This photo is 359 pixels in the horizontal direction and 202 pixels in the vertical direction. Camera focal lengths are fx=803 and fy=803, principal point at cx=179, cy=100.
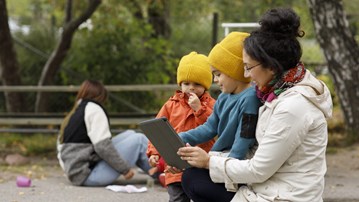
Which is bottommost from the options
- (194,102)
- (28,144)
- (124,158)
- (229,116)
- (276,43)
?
(28,144)

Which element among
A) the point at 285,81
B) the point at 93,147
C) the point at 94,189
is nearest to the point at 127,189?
the point at 94,189

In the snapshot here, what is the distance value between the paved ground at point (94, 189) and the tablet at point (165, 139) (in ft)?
9.17

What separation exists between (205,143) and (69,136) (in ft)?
10.6

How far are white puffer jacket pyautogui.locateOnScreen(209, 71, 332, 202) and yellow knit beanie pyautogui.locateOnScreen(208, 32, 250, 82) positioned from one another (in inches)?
21.5

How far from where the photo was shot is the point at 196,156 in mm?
4242

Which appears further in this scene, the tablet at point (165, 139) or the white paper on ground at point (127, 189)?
the white paper on ground at point (127, 189)

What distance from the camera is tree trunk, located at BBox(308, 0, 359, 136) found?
33.0 feet

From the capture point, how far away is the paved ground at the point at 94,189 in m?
7.40

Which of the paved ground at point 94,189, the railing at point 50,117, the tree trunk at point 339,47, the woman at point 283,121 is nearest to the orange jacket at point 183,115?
the woman at point 283,121

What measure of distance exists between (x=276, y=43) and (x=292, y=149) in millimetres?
532

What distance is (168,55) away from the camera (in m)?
13.2

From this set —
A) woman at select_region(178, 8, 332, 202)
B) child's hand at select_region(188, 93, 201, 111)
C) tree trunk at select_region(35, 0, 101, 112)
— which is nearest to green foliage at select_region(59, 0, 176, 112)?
tree trunk at select_region(35, 0, 101, 112)

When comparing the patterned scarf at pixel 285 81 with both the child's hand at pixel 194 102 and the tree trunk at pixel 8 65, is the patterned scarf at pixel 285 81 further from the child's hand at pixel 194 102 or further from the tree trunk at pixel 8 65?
the tree trunk at pixel 8 65

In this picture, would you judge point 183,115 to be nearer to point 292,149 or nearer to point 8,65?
point 292,149
